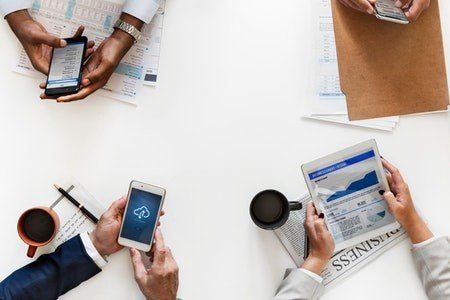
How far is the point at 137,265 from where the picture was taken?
3.45ft

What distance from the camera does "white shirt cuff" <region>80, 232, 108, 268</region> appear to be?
1.05 metres

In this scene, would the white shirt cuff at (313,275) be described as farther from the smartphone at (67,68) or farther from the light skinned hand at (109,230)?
the smartphone at (67,68)

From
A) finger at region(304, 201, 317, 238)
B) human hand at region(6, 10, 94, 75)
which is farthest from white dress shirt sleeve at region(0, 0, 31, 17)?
finger at region(304, 201, 317, 238)

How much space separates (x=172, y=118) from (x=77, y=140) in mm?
230

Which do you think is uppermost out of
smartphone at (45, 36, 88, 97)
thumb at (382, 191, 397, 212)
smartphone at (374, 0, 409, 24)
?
smartphone at (374, 0, 409, 24)

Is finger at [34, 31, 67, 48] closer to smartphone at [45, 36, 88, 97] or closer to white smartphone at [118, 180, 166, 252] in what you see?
smartphone at [45, 36, 88, 97]

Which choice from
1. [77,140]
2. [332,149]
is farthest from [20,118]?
[332,149]

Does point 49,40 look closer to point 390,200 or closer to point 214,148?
point 214,148

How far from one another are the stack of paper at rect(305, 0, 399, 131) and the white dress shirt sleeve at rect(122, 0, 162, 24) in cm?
39

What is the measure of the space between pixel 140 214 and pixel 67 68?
1.22ft

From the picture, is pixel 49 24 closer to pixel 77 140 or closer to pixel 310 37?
pixel 77 140

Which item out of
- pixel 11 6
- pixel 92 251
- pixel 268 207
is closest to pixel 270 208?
pixel 268 207

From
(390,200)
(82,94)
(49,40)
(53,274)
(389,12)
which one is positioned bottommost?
(53,274)

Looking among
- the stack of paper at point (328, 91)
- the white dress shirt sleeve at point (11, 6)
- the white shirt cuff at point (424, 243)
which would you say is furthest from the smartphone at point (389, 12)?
the white dress shirt sleeve at point (11, 6)
